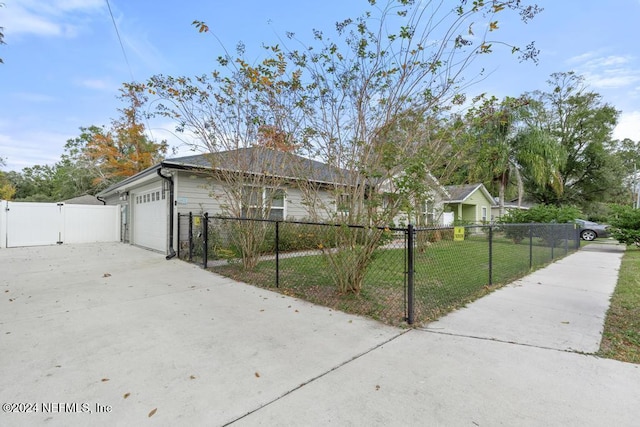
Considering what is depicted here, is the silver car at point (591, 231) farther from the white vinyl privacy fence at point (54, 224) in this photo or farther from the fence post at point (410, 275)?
the white vinyl privacy fence at point (54, 224)

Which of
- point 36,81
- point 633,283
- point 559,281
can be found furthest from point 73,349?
point 36,81

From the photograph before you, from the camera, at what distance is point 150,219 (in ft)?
34.0

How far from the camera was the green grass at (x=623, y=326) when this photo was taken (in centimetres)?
280

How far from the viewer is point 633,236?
1055cm

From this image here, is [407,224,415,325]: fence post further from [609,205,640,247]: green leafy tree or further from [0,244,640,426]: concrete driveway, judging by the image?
[609,205,640,247]: green leafy tree

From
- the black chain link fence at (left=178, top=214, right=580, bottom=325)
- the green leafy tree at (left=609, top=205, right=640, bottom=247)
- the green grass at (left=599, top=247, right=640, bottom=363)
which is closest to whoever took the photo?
the green grass at (left=599, top=247, right=640, bottom=363)

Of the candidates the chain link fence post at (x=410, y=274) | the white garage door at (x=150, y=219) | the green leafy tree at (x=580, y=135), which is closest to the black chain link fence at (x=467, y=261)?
the chain link fence post at (x=410, y=274)

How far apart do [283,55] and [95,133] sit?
24.5 metres

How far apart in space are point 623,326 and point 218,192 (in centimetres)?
856

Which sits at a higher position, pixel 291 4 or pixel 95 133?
pixel 95 133

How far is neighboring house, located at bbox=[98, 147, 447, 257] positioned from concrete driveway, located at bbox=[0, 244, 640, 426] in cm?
186

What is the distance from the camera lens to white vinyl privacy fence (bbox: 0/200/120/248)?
11.2 m

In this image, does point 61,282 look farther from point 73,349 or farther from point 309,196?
point 309,196

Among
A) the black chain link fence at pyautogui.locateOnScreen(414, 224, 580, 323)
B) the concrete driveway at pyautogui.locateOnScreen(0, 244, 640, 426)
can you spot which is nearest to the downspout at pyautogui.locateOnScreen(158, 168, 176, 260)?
the concrete driveway at pyautogui.locateOnScreen(0, 244, 640, 426)
